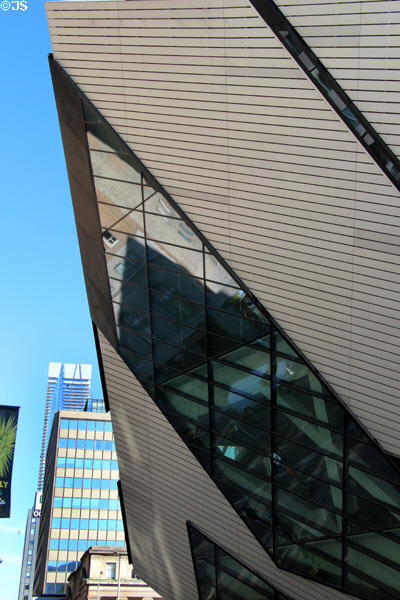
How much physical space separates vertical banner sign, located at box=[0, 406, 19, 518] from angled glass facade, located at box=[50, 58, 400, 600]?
7822 millimetres

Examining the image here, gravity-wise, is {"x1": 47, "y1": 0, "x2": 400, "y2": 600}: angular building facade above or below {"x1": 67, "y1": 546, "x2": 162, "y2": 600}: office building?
above

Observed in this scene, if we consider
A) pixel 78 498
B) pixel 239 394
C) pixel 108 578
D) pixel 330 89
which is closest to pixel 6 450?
pixel 239 394

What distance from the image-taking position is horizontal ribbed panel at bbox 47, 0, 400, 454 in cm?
1318

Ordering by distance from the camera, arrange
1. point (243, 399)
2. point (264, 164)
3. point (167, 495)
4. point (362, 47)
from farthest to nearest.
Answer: point (167, 495) → point (243, 399) → point (264, 164) → point (362, 47)

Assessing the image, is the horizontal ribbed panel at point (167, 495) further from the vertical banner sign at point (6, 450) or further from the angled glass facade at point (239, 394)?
the vertical banner sign at point (6, 450)

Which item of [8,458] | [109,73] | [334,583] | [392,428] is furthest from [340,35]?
[8,458]

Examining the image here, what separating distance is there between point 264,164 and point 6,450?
19.0m

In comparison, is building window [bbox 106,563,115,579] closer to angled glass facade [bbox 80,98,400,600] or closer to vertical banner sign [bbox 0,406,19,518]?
vertical banner sign [bbox 0,406,19,518]

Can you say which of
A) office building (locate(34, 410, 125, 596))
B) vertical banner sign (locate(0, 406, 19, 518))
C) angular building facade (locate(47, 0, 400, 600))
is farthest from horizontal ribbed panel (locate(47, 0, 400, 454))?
office building (locate(34, 410, 125, 596))

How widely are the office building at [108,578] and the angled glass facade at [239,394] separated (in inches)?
1238

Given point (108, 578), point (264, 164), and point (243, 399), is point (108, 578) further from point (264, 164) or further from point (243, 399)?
point (264, 164)

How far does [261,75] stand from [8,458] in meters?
21.3

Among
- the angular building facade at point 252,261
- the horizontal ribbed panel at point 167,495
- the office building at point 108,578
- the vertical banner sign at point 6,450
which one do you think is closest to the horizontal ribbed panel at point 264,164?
the angular building facade at point 252,261

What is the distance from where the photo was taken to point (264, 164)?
14.4 metres
